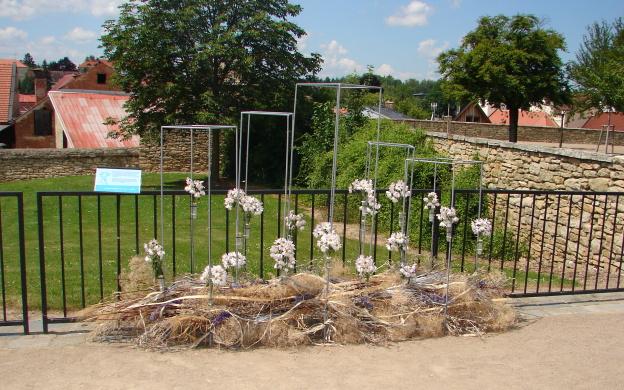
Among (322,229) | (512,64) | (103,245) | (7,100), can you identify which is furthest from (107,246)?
(7,100)

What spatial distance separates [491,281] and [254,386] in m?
2.61

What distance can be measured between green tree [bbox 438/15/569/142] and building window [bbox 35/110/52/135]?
22.7 meters

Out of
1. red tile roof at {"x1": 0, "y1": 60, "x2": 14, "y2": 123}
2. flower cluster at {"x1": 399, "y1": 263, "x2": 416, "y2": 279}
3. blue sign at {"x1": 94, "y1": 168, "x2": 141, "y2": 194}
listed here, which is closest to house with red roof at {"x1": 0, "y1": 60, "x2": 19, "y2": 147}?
red tile roof at {"x1": 0, "y1": 60, "x2": 14, "y2": 123}

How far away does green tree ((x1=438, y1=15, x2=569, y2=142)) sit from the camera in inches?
990

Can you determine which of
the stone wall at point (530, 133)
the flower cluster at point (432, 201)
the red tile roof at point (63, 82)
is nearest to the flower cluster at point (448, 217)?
the flower cluster at point (432, 201)

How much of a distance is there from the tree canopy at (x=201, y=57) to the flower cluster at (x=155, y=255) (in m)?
13.6

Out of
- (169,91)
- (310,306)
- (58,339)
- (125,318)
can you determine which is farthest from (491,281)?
(169,91)

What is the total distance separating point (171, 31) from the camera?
18516 millimetres

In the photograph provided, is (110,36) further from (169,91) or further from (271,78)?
(271,78)

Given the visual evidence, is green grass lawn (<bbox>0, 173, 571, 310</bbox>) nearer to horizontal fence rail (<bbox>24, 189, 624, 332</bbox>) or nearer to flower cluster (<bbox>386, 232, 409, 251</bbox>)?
horizontal fence rail (<bbox>24, 189, 624, 332</bbox>)

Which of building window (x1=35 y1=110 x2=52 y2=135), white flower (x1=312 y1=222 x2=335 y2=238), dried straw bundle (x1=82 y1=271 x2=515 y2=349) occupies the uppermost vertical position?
building window (x1=35 y1=110 x2=52 y2=135)

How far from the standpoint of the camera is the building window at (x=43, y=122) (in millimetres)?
30625

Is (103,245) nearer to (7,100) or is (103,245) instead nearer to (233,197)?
(233,197)

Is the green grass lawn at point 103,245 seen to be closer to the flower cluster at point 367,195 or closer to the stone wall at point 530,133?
the flower cluster at point 367,195
